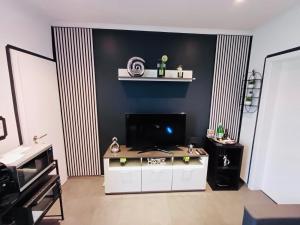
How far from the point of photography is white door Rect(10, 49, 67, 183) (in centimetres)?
179

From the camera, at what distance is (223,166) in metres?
2.64

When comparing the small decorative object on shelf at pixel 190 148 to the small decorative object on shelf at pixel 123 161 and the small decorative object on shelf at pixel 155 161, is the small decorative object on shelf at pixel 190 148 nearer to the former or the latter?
the small decorative object on shelf at pixel 155 161

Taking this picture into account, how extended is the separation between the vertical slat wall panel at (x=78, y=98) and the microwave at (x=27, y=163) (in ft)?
3.18

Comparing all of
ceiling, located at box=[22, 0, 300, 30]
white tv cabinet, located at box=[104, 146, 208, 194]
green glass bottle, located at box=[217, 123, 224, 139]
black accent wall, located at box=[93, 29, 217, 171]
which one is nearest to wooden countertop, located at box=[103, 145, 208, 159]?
white tv cabinet, located at box=[104, 146, 208, 194]

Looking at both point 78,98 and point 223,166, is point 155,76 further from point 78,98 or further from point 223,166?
point 223,166

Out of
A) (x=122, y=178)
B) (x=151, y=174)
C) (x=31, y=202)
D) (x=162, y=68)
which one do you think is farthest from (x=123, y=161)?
(x=162, y=68)

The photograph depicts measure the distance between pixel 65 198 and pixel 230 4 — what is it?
138 inches

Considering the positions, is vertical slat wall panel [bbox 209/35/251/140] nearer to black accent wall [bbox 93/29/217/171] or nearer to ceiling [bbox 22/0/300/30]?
black accent wall [bbox 93/29/217/171]

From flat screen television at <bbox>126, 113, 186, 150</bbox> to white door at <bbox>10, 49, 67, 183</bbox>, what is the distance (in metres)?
1.16

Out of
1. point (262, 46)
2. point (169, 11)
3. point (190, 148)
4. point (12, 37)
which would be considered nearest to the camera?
point (12, 37)

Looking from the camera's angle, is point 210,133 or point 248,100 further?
point 210,133

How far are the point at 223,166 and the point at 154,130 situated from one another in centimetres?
134

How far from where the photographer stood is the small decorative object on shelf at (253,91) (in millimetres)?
2502

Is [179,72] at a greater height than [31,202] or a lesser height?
greater
